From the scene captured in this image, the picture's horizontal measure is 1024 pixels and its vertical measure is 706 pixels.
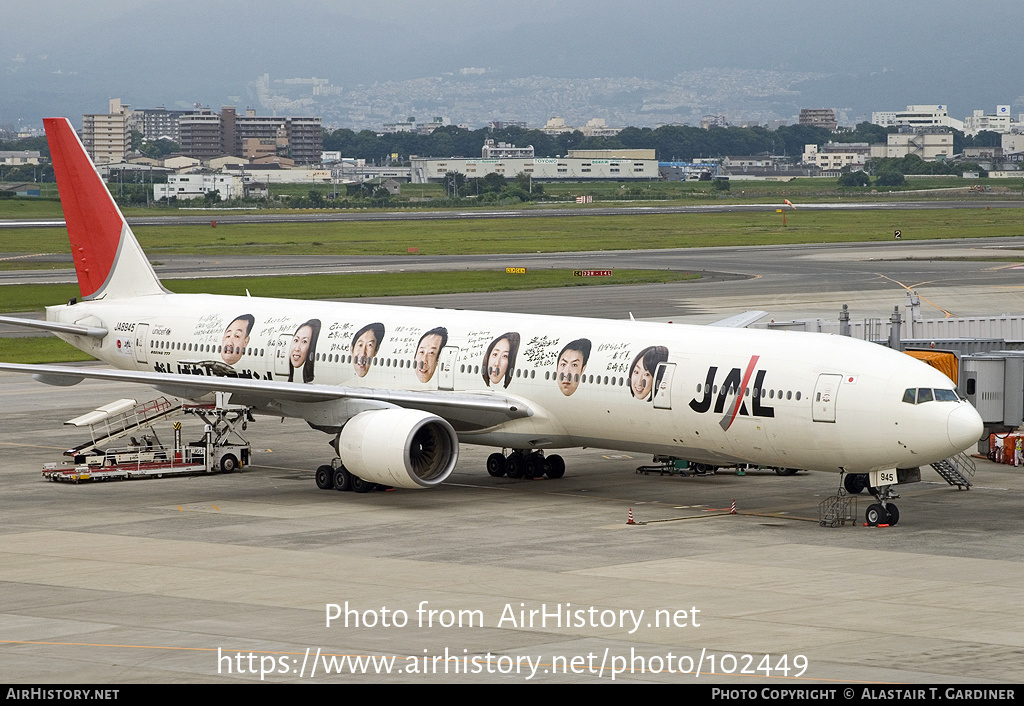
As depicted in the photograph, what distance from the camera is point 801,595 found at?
79.9 ft

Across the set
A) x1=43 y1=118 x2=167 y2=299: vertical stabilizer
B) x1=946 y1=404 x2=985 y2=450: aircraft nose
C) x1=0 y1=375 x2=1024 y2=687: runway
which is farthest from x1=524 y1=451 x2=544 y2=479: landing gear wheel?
x1=43 y1=118 x2=167 y2=299: vertical stabilizer

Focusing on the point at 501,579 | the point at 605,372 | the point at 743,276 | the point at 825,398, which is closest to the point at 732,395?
the point at 825,398

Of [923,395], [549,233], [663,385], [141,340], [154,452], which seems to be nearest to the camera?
[923,395]

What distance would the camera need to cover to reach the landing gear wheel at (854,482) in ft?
114

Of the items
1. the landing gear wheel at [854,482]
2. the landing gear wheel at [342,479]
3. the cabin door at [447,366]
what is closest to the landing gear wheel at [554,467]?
the cabin door at [447,366]

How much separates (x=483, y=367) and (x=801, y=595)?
45.2 feet

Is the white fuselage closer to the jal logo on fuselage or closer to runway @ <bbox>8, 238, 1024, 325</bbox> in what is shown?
the jal logo on fuselage

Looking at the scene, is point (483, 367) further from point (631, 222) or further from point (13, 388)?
point (631, 222)

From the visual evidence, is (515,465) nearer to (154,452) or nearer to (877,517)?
(154,452)

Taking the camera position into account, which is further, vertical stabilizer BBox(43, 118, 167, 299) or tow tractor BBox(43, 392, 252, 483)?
vertical stabilizer BBox(43, 118, 167, 299)

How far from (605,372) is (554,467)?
473cm

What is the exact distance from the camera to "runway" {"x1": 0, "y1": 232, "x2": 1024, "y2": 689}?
65.3ft

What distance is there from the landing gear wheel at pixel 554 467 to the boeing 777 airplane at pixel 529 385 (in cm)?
5

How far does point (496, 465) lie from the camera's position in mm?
38406
